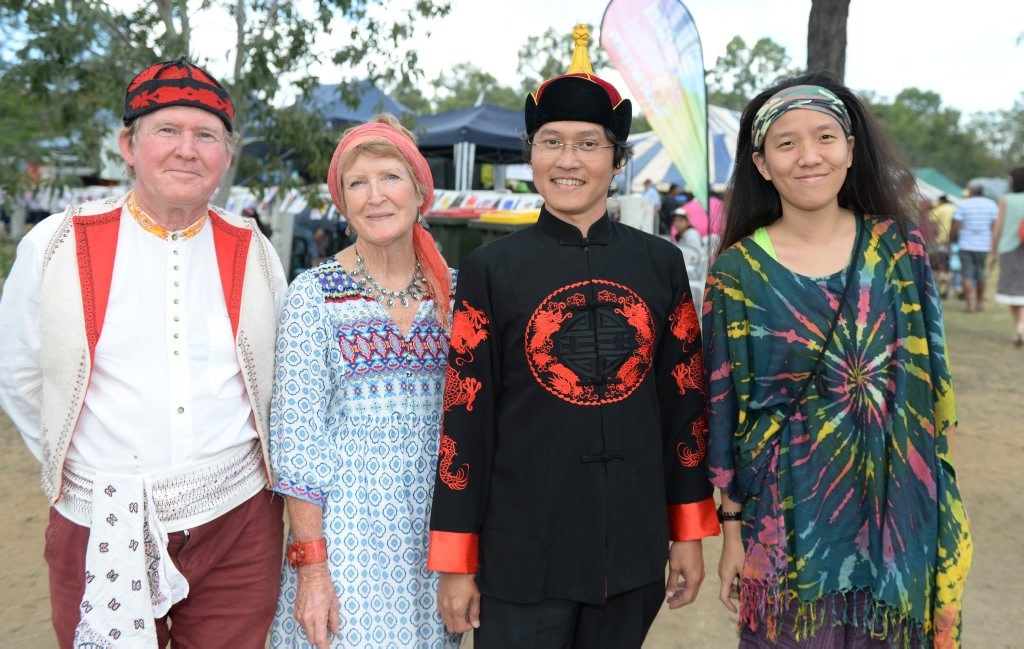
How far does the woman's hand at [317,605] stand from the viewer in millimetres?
1969

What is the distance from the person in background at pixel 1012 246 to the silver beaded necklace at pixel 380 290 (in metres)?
8.63

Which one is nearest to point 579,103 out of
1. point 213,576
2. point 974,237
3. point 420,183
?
point 420,183

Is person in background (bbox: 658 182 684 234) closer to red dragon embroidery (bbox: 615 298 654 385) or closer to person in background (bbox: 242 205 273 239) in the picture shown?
person in background (bbox: 242 205 273 239)

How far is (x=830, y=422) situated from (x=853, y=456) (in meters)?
0.10

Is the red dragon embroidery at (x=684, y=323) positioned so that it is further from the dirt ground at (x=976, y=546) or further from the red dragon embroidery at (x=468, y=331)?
the dirt ground at (x=976, y=546)

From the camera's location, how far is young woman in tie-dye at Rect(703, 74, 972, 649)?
6.16ft

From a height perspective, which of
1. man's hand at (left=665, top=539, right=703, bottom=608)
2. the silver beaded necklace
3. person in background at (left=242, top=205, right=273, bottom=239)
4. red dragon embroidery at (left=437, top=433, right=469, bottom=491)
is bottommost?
man's hand at (left=665, top=539, right=703, bottom=608)

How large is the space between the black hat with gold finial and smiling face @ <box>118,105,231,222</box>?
0.82 m

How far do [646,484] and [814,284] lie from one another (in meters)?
0.63

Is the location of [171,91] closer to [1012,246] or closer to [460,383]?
[460,383]

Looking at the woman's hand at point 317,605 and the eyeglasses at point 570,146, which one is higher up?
the eyeglasses at point 570,146

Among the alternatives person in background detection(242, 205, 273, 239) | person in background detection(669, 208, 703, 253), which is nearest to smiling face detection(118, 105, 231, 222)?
person in background detection(669, 208, 703, 253)

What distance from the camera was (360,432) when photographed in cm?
202

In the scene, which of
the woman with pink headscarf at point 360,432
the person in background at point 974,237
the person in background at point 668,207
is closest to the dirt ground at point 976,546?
the woman with pink headscarf at point 360,432
